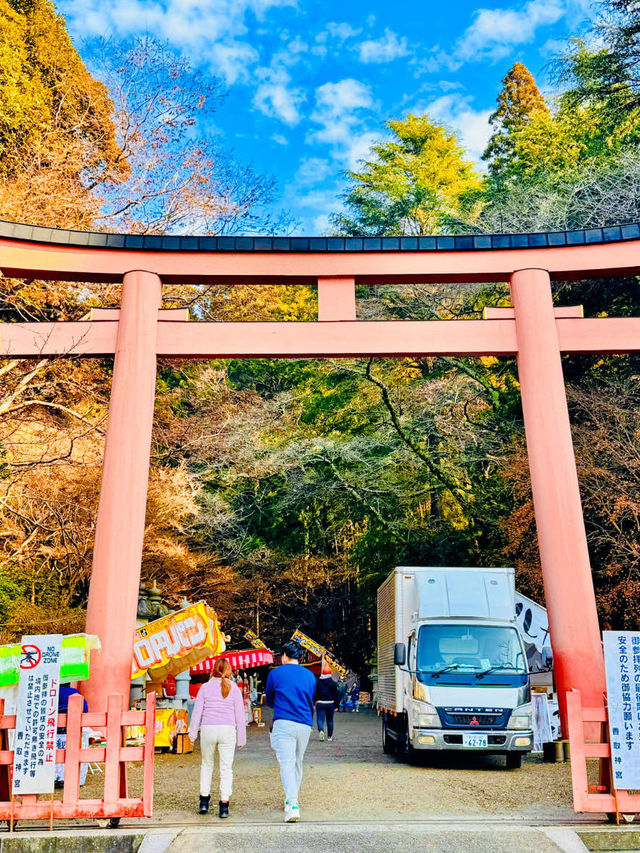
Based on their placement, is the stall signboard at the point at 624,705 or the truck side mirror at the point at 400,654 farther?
the truck side mirror at the point at 400,654

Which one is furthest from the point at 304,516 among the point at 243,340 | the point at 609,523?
the point at 243,340

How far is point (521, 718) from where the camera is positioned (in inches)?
374

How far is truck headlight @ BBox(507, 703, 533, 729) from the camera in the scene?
31.0 feet

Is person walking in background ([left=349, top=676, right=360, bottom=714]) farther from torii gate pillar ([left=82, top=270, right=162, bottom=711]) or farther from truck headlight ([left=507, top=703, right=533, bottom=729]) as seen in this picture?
torii gate pillar ([left=82, top=270, right=162, bottom=711])

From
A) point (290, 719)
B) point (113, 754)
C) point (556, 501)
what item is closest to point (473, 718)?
point (556, 501)

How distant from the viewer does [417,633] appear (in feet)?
34.0

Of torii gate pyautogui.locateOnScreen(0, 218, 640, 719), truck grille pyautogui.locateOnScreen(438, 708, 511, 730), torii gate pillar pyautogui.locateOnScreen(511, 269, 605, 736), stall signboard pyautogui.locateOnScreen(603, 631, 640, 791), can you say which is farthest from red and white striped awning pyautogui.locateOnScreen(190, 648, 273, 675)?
stall signboard pyautogui.locateOnScreen(603, 631, 640, 791)

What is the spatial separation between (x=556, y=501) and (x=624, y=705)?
4.03 meters

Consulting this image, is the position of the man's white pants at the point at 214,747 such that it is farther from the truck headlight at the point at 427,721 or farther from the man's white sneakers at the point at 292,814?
the truck headlight at the point at 427,721

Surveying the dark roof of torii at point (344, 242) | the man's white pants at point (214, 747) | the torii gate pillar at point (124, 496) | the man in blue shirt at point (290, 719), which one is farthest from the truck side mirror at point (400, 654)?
the dark roof of torii at point (344, 242)

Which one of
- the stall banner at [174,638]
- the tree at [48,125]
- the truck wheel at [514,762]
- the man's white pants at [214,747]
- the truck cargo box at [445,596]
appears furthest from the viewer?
the tree at [48,125]

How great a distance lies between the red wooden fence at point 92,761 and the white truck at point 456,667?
463 centimetres

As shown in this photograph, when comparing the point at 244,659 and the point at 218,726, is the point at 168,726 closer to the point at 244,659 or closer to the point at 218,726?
the point at 218,726

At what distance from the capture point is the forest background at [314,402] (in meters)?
14.4
